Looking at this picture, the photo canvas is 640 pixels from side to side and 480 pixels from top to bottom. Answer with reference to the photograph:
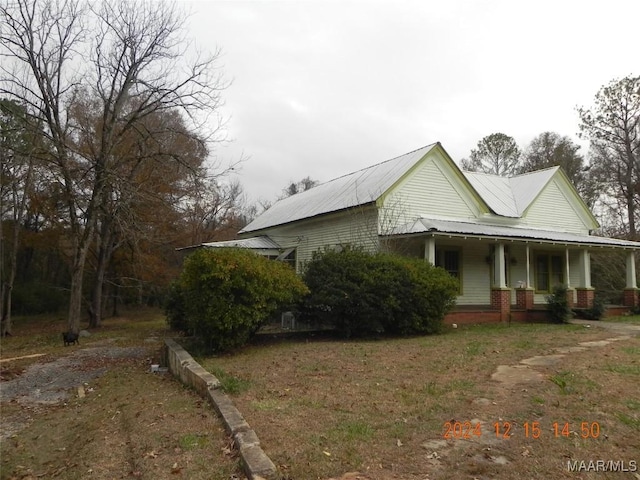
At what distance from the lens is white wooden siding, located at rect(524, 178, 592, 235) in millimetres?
21844

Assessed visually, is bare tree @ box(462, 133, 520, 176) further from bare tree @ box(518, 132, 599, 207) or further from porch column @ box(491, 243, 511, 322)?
porch column @ box(491, 243, 511, 322)

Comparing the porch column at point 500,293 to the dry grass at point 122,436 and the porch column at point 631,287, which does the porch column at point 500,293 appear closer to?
the porch column at point 631,287

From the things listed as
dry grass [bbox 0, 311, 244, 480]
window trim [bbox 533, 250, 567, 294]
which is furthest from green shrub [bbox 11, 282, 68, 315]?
window trim [bbox 533, 250, 567, 294]

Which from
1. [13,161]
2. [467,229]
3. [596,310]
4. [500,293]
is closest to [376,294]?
[467,229]

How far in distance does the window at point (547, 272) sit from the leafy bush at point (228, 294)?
1427 cm

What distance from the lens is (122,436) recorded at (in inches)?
225

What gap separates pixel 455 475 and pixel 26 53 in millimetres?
17207

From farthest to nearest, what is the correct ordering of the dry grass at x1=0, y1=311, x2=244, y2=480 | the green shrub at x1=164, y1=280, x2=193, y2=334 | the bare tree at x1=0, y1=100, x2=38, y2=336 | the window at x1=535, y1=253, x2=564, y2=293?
1. the window at x1=535, y1=253, x2=564, y2=293
2. the bare tree at x1=0, y1=100, x2=38, y2=336
3. the green shrub at x1=164, y1=280, x2=193, y2=334
4. the dry grass at x1=0, y1=311, x2=244, y2=480

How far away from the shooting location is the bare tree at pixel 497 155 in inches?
1641

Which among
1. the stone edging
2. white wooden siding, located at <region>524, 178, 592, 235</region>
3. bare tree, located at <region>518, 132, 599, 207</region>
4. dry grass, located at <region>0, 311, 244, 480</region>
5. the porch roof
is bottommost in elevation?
dry grass, located at <region>0, 311, 244, 480</region>

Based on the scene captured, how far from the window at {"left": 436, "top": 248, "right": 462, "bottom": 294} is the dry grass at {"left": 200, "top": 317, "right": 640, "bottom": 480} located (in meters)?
7.95

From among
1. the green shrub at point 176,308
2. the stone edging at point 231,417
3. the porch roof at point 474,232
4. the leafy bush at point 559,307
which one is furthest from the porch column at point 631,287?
the stone edging at point 231,417

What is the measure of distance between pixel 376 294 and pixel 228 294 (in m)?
4.01

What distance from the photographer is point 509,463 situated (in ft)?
13.4
